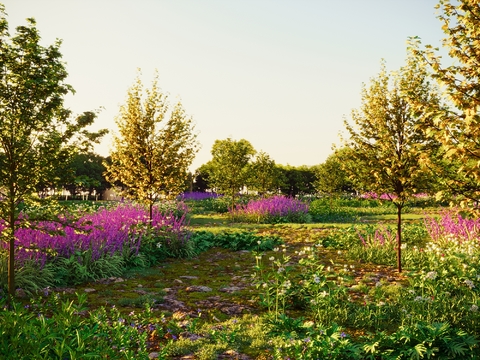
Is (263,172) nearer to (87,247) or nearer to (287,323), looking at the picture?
(87,247)

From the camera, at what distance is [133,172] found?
39.6ft

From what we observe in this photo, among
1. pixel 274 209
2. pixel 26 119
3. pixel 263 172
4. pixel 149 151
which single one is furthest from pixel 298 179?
pixel 26 119

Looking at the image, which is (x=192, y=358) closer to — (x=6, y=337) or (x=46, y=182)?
(x=6, y=337)

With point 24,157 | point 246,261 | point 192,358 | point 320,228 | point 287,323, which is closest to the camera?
point 192,358

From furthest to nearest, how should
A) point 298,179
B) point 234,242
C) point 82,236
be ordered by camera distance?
point 298,179
point 234,242
point 82,236

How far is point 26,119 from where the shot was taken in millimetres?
5918

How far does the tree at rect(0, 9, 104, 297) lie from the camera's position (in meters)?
5.83

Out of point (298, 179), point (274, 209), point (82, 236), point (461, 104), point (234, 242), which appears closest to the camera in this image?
point (461, 104)

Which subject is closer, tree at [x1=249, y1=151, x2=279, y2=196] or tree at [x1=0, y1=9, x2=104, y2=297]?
tree at [x1=0, y1=9, x2=104, y2=297]

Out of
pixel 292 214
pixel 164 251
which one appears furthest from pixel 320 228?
pixel 164 251

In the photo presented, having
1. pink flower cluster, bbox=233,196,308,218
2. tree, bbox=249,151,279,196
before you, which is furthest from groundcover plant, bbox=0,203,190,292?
tree, bbox=249,151,279,196

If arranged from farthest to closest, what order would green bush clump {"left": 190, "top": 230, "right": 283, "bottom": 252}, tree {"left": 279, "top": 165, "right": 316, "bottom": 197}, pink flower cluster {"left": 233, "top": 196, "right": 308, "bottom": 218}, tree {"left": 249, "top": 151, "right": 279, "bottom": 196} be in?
tree {"left": 279, "top": 165, "right": 316, "bottom": 197} → tree {"left": 249, "top": 151, "right": 279, "bottom": 196} → pink flower cluster {"left": 233, "top": 196, "right": 308, "bottom": 218} → green bush clump {"left": 190, "top": 230, "right": 283, "bottom": 252}

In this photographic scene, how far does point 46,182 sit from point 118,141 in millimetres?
5944

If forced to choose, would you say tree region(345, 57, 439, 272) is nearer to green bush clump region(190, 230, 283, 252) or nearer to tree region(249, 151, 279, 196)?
green bush clump region(190, 230, 283, 252)
